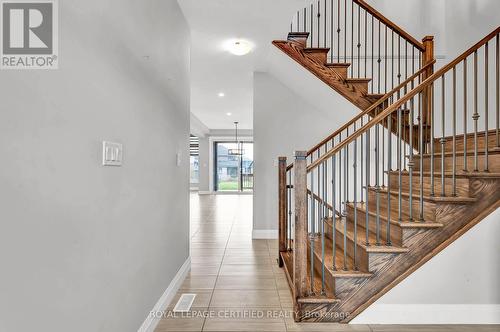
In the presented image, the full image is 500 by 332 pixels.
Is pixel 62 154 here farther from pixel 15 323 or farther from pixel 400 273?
pixel 400 273

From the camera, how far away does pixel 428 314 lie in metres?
1.99

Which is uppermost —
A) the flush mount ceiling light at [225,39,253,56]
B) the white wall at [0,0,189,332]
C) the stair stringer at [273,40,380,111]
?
the flush mount ceiling light at [225,39,253,56]

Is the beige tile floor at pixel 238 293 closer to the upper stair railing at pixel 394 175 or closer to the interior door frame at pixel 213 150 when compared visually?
the upper stair railing at pixel 394 175

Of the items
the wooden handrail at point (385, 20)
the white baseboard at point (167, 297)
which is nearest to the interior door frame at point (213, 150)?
the wooden handrail at point (385, 20)

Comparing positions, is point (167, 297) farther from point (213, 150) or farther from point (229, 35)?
point (213, 150)

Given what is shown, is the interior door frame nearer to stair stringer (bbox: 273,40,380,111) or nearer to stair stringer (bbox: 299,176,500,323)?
stair stringer (bbox: 273,40,380,111)

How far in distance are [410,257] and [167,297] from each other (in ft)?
6.42

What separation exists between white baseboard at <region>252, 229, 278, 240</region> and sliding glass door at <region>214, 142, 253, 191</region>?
23.8 feet

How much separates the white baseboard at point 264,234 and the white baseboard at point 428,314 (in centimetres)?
234

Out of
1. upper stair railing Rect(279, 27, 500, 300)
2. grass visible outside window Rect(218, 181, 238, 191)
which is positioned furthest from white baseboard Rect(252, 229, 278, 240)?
grass visible outside window Rect(218, 181, 238, 191)

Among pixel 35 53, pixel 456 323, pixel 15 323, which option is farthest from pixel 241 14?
pixel 456 323

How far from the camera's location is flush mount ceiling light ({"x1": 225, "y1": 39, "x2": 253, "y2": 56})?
3394mm

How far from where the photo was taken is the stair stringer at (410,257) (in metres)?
1.85

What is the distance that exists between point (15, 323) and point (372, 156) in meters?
4.60
